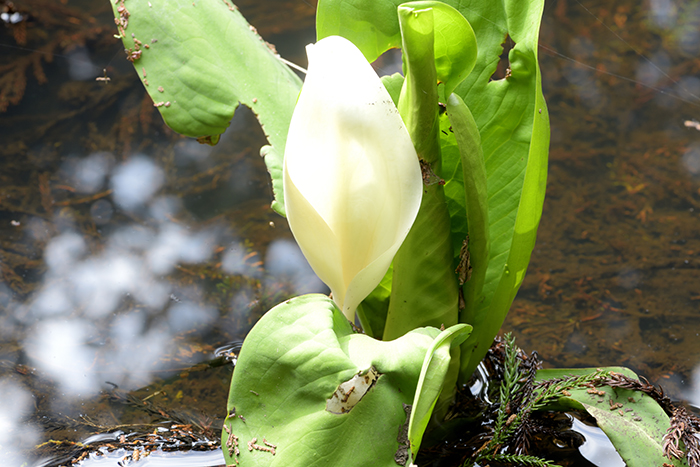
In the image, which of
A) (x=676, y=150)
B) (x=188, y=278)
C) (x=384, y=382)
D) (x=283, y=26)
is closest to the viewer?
(x=384, y=382)

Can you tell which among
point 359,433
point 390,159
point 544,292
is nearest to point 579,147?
point 544,292

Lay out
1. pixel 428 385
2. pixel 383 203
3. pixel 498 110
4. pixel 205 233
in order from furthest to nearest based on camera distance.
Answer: pixel 205 233 → pixel 498 110 → pixel 383 203 → pixel 428 385

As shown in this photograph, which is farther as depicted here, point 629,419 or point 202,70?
point 202,70

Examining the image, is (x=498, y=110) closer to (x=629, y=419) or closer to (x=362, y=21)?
(x=362, y=21)

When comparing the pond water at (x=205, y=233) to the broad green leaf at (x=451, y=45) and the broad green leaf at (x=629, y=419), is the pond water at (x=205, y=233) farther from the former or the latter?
the broad green leaf at (x=451, y=45)

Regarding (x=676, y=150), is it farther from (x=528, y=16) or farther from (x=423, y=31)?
(x=423, y=31)

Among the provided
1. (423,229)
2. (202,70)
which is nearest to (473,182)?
(423,229)
